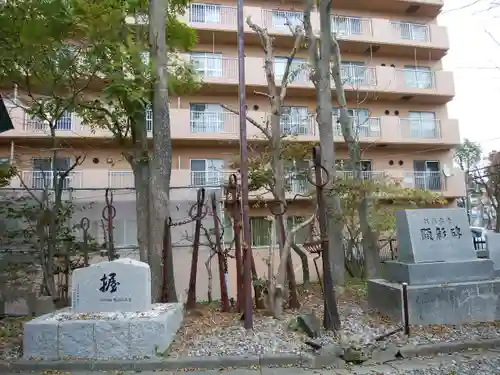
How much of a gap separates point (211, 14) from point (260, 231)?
10.8 meters

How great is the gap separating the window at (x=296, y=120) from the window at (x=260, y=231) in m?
4.53

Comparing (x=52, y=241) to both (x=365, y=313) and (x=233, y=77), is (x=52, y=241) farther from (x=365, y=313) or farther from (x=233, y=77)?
(x=233, y=77)

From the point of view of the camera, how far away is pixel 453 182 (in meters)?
19.7

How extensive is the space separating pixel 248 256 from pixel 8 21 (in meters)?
6.41

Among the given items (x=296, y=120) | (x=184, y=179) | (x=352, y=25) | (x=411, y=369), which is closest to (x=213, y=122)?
(x=184, y=179)

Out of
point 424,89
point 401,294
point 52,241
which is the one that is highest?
point 424,89

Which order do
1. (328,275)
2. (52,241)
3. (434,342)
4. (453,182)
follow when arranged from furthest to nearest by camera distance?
(453,182), (52,241), (328,275), (434,342)

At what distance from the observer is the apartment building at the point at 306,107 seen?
16062 millimetres

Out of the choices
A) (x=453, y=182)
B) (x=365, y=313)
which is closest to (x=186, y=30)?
(x=365, y=313)

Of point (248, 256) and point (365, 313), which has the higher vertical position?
point (248, 256)

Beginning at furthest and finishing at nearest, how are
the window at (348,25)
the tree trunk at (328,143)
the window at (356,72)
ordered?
the window at (348,25) → the window at (356,72) → the tree trunk at (328,143)

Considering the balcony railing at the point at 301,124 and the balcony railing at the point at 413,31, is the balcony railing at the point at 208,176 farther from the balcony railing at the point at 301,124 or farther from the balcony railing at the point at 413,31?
the balcony railing at the point at 413,31

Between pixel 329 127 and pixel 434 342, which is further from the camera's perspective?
pixel 329 127

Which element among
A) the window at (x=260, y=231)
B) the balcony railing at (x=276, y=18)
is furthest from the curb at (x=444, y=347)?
the balcony railing at (x=276, y=18)
